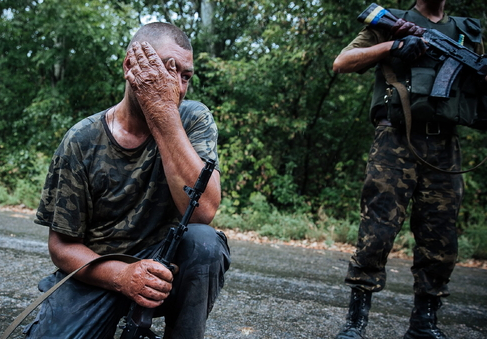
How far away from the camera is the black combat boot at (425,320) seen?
2.31 meters

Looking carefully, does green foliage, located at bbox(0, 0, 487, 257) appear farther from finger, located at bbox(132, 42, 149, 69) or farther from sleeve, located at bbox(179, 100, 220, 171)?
finger, located at bbox(132, 42, 149, 69)

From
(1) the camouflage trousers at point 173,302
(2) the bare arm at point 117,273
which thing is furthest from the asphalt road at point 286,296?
(2) the bare arm at point 117,273

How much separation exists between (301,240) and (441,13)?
16.0 feet

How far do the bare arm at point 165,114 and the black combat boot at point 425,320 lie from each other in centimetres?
164

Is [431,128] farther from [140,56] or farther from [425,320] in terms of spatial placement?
[140,56]

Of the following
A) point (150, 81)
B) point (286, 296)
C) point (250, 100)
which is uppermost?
point (250, 100)

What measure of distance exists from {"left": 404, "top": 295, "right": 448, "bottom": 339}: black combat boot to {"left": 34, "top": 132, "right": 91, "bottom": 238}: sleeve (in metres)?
1.95

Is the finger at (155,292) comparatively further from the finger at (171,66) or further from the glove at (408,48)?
the glove at (408,48)

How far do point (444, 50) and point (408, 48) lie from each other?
0.31 m

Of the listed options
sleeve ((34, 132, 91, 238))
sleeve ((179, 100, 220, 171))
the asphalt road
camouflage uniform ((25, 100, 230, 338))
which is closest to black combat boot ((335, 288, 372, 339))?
the asphalt road

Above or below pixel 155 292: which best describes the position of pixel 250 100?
above

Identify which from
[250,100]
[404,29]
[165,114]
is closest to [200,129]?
[165,114]

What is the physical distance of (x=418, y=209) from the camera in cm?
242

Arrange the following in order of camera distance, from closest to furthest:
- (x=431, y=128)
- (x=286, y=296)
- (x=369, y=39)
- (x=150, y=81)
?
(x=150, y=81) < (x=431, y=128) < (x=369, y=39) < (x=286, y=296)
